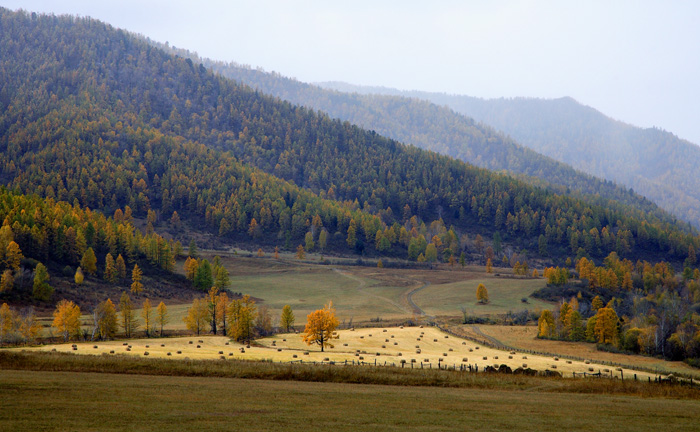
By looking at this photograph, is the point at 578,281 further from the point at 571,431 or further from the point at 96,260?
the point at 571,431

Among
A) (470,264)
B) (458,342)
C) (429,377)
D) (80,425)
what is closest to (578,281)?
(470,264)

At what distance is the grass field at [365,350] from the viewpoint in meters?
58.2

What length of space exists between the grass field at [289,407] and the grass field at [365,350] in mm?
19438

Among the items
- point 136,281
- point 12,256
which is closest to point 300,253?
point 136,281

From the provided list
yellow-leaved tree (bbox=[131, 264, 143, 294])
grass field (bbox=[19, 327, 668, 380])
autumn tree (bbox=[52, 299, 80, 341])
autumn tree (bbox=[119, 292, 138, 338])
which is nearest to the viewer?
grass field (bbox=[19, 327, 668, 380])

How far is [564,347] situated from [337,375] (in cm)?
5245

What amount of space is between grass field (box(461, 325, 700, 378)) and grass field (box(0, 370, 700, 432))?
1450 inches

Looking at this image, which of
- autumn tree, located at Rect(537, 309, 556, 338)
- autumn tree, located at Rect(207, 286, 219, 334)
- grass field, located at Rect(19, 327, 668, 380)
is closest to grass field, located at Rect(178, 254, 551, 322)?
autumn tree, located at Rect(207, 286, 219, 334)

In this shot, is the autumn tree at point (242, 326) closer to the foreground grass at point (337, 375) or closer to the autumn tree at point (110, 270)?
the foreground grass at point (337, 375)

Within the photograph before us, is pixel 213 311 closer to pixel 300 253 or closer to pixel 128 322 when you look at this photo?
pixel 128 322

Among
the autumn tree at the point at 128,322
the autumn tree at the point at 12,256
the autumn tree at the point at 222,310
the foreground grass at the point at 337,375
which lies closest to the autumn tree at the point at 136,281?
the autumn tree at the point at 12,256

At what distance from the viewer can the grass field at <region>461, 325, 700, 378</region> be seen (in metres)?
68.2

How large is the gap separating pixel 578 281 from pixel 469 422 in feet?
435

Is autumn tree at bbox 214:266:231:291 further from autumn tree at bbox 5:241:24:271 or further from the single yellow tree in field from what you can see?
the single yellow tree in field
